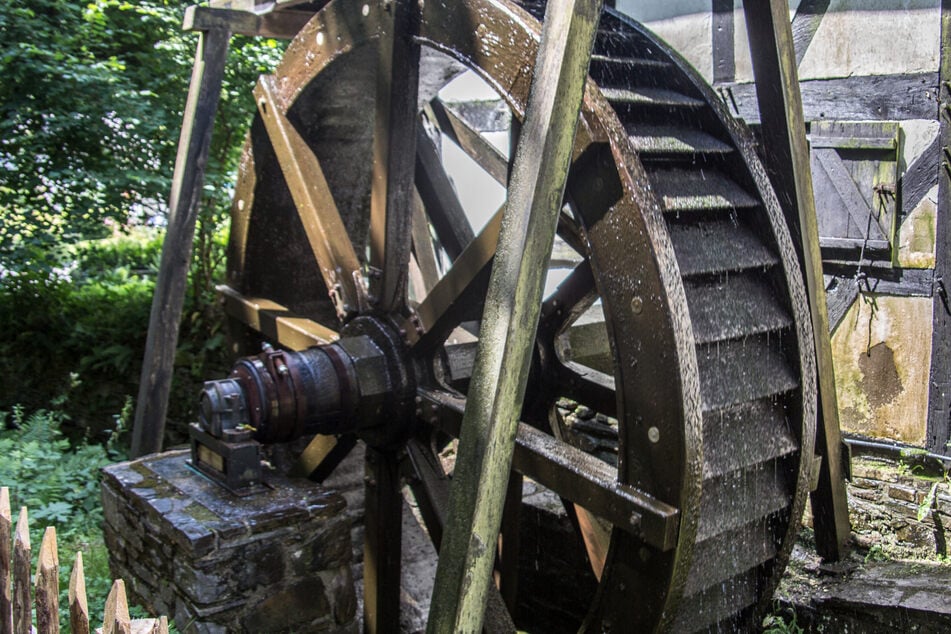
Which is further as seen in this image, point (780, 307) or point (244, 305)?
point (244, 305)

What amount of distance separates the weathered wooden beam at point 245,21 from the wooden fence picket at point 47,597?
301 centimetres

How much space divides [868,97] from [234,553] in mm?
4308

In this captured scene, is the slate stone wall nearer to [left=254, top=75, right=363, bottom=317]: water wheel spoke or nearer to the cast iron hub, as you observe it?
the cast iron hub

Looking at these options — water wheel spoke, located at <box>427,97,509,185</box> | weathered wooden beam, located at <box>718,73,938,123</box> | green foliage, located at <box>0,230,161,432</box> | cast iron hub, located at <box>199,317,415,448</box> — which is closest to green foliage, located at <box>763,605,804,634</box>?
cast iron hub, located at <box>199,317,415,448</box>

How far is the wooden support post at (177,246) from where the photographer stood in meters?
4.71

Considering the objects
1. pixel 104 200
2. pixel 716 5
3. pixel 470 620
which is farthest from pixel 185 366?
pixel 470 620

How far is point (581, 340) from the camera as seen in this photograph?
4496 millimetres

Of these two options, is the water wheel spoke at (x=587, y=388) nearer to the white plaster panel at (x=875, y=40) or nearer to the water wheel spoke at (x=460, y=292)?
the water wheel spoke at (x=460, y=292)

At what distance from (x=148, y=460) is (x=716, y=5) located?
429cm

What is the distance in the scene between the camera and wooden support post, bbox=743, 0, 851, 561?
10.4 ft

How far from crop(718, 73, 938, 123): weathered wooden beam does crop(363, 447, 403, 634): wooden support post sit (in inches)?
128

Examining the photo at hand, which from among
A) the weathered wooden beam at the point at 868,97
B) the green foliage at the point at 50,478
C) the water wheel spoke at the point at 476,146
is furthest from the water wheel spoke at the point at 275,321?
the weathered wooden beam at the point at 868,97

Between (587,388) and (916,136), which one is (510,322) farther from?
(916,136)

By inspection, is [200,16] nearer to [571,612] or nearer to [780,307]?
[780,307]
